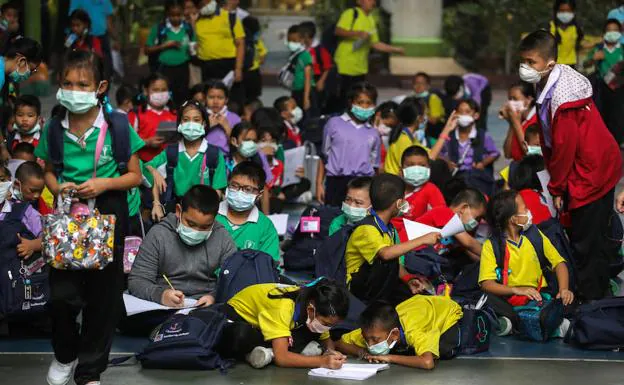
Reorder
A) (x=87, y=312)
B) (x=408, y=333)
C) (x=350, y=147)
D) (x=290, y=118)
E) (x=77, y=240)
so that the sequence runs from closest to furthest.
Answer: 1. (x=77, y=240)
2. (x=87, y=312)
3. (x=408, y=333)
4. (x=350, y=147)
5. (x=290, y=118)

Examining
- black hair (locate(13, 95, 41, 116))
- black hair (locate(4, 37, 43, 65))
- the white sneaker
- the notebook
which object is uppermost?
black hair (locate(4, 37, 43, 65))

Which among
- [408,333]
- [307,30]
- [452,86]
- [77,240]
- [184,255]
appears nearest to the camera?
[77,240]

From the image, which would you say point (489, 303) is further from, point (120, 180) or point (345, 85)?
point (345, 85)

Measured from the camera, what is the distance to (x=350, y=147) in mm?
11539

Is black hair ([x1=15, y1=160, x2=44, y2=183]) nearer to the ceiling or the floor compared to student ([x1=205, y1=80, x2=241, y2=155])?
nearer to the ceiling

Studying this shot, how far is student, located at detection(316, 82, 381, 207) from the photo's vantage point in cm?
1155

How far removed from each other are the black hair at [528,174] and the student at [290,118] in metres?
3.28

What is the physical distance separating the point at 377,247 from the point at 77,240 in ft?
8.49

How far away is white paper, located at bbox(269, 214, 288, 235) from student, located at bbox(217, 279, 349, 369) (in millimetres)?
3022

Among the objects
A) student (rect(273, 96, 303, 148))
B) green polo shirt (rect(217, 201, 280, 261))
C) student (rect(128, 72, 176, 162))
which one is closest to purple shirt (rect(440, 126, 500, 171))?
student (rect(273, 96, 303, 148))

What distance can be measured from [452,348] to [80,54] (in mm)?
2603

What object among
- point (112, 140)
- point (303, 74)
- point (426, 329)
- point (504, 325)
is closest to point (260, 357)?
point (426, 329)

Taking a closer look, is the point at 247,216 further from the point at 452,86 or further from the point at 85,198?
the point at 452,86

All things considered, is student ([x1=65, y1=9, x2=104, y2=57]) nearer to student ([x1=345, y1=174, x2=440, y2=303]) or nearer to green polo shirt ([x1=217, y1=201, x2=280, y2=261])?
green polo shirt ([x1=217, y1=201, x2=280, y2=261])
